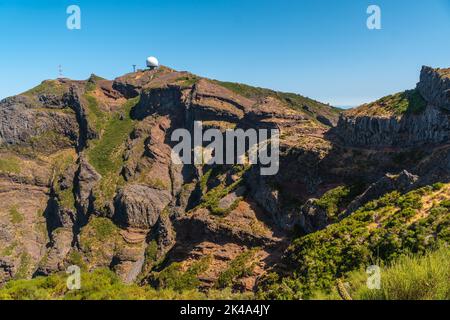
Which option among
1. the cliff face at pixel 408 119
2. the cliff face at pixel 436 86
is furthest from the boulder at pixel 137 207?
the cliff face at pixel 436 86

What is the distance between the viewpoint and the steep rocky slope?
55844 mm

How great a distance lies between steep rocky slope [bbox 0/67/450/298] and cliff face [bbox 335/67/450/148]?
225mm

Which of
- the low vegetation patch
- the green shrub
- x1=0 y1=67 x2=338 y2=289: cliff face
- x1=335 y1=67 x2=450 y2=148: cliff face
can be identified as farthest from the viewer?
x1=0 y1=67 x2=338 y2=289: cliff face

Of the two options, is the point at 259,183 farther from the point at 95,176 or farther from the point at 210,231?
the point at 95,176

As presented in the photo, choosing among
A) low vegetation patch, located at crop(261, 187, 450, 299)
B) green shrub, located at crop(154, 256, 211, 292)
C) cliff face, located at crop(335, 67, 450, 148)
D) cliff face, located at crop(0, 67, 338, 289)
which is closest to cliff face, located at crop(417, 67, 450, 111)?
cliff face, located at crop(335, 67, 450, 148)

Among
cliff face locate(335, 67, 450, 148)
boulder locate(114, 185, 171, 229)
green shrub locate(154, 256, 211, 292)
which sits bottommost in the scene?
green shrub locate(154, 256, 211, 292)

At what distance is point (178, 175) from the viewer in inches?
5517

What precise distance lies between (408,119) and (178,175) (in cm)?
9716

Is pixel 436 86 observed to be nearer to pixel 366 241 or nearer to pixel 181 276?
pixel 366 241

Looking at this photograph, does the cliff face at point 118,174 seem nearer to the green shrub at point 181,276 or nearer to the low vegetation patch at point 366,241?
the green shrub at point 181,276

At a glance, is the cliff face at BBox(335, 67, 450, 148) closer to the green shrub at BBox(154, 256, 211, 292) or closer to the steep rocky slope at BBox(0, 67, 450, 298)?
the steep rocky slope at BBox(0, 67, 450, 298)

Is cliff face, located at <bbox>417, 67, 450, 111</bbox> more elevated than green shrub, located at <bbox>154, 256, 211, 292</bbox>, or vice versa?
cliff face, located at <bbox>417, 67, 450, 111</bbox>
